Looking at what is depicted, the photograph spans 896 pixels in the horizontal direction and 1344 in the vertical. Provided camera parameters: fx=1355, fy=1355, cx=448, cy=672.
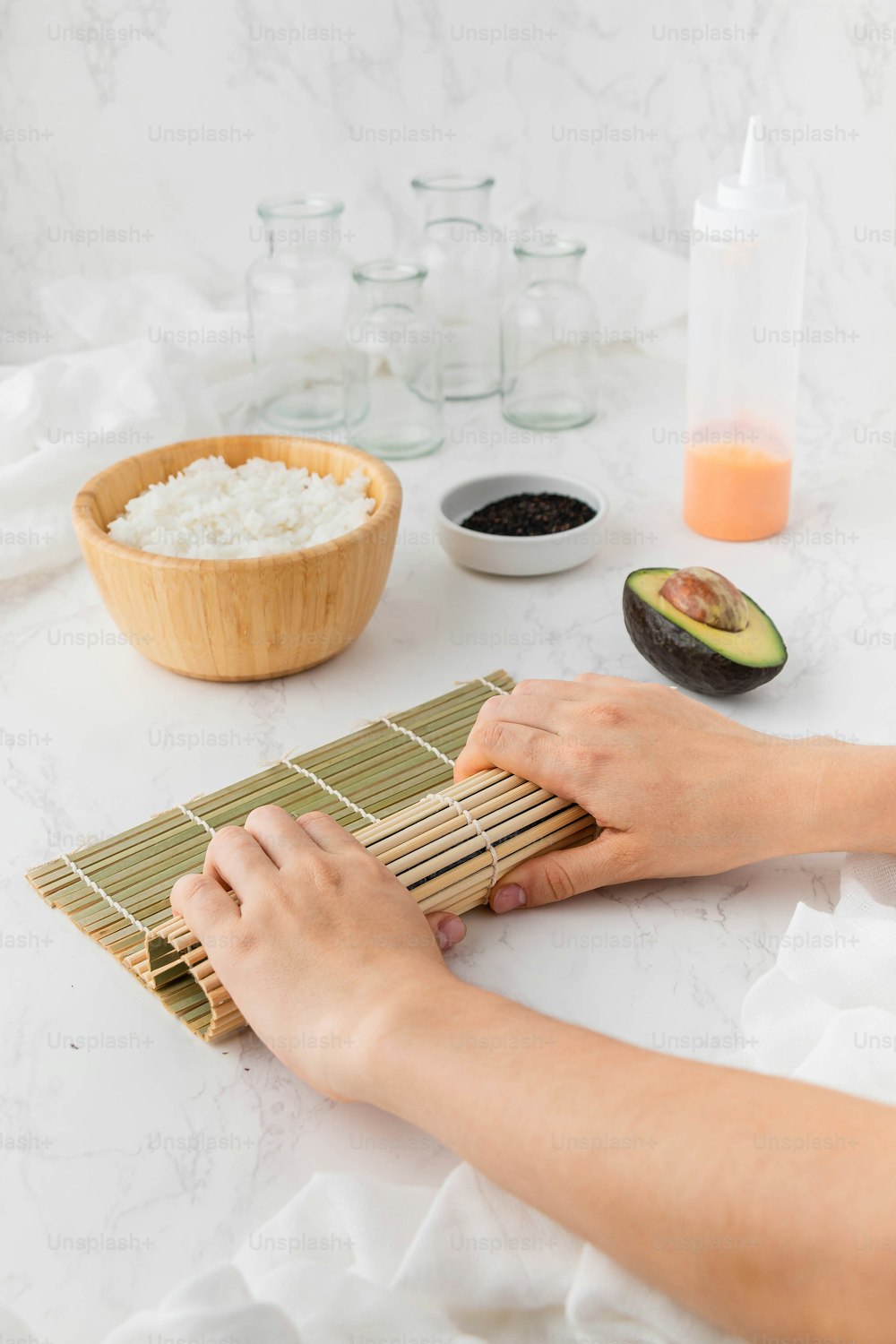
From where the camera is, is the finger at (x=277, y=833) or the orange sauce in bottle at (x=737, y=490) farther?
the orange sauce in bottle at (x=737, y=490)

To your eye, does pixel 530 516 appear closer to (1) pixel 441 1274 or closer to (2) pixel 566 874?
(2) pixel 566 874

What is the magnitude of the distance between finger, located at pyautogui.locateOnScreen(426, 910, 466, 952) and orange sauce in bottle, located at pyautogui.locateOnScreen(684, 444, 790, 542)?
0.74 meters

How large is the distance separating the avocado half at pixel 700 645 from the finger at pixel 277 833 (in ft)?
1.39

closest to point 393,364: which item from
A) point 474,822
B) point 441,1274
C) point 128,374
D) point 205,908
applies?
point 128,374

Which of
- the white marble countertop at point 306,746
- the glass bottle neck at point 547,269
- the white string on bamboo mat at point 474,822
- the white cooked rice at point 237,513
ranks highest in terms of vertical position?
the glass bottle neck at point 547,269

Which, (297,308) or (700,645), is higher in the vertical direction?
(297,308)

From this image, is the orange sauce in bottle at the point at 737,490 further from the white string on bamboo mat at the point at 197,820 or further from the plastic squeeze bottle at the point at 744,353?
the white string on bamboo mat at the point at 197,820

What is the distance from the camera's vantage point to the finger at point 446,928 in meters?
0.92

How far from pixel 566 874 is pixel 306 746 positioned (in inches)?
12.2

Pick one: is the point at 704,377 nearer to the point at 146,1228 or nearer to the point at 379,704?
the point at 379,704

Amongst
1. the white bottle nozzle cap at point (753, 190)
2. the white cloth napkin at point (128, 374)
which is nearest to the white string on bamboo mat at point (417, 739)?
the white cloth napkin at point (128, 374)

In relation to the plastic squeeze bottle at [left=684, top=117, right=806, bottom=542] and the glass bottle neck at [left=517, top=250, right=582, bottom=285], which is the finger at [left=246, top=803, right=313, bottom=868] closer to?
the plastic squeeze bottle at [left=684, top=117, right=806, bottom=542]

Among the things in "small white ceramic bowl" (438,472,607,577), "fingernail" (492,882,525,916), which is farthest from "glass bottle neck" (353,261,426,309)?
"fingernail" (492,882,525,916)

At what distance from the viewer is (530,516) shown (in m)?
1.49
